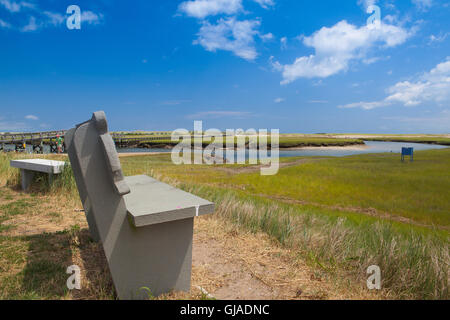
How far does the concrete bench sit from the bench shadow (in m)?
0.37

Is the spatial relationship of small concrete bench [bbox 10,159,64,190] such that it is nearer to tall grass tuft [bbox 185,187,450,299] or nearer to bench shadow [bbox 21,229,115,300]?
bench shadow [bbox 21,229,115,300]

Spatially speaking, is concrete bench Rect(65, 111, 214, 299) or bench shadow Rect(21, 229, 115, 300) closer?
concrete bench Rect(65, 111, 214, 299)

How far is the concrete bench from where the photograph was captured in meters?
1.83

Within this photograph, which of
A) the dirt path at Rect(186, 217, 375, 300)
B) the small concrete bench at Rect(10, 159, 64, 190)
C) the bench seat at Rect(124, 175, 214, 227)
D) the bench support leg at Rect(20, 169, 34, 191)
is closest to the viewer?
the bench seat at Rect(124, 175, 214, 227)

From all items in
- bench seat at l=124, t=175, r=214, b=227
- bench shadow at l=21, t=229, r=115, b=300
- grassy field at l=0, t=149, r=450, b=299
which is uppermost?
bench seat at l=124, t=175, r=214, b=227

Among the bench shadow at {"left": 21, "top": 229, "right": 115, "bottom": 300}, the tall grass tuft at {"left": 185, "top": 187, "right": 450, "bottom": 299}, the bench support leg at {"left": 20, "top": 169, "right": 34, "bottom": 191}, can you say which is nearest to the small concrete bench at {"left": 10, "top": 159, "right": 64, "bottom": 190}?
the bench support leg at {"left": 20, "top": 169, "right": 34, "bottom": 191}

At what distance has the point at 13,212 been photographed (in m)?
4.93

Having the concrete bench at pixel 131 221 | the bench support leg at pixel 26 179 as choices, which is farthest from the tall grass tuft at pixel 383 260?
the bench support leg at pixel 26 179

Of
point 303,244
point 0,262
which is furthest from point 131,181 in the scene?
point 303,244

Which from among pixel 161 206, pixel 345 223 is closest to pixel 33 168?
pixel 161 206

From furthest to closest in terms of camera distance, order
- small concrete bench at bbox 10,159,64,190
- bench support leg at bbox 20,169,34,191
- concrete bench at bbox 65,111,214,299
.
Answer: bench support leg at bbox 20,169,34,191 < small concrete bench at bbox 10,159,64,190 < concrete bench at bbox 65,111,214,299

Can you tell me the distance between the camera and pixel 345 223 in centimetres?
777

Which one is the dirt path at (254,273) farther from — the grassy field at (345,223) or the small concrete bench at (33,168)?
the small concrete bench at (33,168)

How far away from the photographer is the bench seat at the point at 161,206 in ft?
6.66
